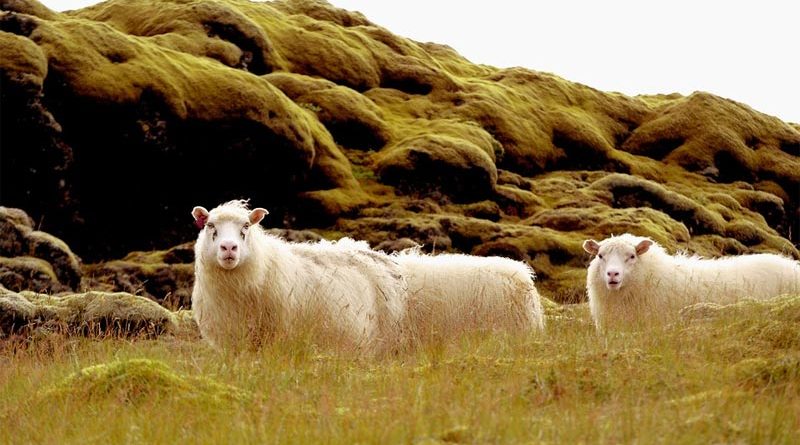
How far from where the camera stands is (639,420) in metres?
6.70

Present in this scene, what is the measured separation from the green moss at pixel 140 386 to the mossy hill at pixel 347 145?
25525 mm

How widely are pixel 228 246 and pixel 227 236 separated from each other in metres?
0.26

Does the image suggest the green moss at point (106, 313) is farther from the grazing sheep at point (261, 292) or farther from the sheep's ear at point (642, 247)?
the sheep's ear at point (642, 247)

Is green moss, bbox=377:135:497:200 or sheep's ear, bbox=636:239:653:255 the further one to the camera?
green moss, bbox=377:135:497:200

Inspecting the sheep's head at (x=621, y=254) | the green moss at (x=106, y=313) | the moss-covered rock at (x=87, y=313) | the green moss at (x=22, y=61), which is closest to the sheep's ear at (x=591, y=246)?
the sheep's head at (x=621, y=254)

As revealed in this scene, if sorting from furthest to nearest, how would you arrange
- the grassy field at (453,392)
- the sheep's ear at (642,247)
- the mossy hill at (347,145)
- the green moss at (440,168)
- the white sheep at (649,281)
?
1. the green moss at (440,168)
2. the mossy hill at (347,145)
3. the sheep's ear at (642,247)
4. the white sheep at (649,281)
5. the grassy field at (453,392)

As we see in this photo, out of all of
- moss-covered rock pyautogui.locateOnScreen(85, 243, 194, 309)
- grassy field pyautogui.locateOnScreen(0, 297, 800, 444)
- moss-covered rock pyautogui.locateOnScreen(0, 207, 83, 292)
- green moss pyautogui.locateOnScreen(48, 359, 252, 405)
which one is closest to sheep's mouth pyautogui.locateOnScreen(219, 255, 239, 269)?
grassy field pyautogui.locateOnScreen(0, 297, 800, 444)

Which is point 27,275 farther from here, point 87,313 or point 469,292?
point 469,292

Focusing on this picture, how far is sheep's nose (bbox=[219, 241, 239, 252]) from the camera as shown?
40.8 feet

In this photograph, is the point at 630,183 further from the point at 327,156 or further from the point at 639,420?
the point at 639,420

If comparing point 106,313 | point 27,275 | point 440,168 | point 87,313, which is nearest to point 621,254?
point 106,313

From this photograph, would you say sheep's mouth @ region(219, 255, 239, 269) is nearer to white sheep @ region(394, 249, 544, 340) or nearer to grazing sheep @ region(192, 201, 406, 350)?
grazing sheep @ region(192, 201, 406, 350)

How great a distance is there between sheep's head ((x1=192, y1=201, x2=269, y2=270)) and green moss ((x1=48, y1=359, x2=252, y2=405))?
3378mm

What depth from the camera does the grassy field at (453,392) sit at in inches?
265
